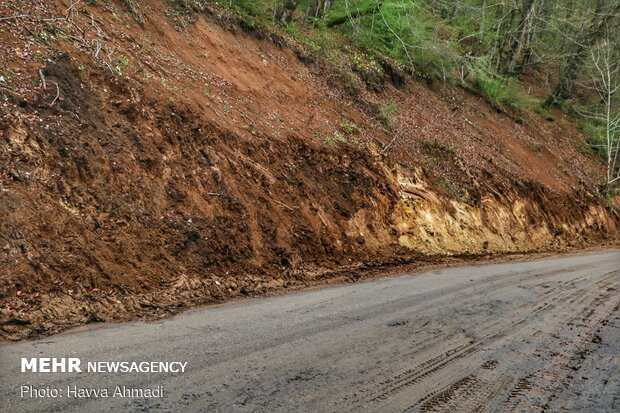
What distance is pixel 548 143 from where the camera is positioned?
25.1 metres

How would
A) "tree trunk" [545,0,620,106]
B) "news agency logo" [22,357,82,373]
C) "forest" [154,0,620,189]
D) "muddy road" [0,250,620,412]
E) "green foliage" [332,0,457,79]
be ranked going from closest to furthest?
1. "muddy road" [0,250,620,412]
2. "news agency logo" [22,357,82,373]
3. "forest" [154,0,620,189]
4. "green foliage" [332,0,457,79]
5. "tree trunk" [545,0,620,106]

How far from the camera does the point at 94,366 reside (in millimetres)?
4770

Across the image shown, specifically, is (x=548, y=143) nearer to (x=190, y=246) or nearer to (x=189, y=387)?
(x=190, y=246)

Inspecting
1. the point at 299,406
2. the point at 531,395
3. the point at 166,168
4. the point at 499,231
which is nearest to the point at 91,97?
the point at 166,168

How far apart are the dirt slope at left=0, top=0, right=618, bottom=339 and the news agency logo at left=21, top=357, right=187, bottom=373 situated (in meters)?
0.91

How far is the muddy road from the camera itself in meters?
4.48

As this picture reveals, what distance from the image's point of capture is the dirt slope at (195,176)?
6875mm

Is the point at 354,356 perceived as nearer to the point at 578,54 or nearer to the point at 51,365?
the point at 51,365

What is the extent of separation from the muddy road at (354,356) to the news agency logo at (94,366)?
0.09 m

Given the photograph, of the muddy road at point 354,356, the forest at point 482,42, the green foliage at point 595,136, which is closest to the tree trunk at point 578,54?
the forest at point 482,42

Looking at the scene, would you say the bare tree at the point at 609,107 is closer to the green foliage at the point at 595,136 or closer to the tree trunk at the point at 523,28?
the green foliage at the point at 595,136

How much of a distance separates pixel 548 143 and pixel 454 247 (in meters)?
14.4

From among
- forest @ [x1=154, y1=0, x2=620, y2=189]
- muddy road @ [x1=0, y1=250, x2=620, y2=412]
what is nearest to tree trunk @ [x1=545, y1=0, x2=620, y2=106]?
forest @ [x1=154, y1=0, x2=620, y2=189]

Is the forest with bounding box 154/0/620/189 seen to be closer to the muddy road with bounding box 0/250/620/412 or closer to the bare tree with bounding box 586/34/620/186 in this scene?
the bare tree with bounding box 586/34/620/186
